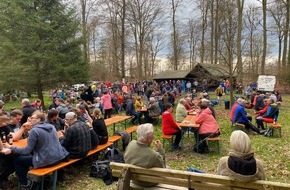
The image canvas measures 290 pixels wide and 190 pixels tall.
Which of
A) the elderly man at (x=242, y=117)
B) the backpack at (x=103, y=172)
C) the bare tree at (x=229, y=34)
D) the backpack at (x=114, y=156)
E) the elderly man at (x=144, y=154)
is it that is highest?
the bare tree at (x=229, y=34)

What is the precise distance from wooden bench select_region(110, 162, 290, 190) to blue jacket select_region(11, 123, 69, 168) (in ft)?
5.59

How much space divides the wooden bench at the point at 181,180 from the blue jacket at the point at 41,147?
67.0 inches

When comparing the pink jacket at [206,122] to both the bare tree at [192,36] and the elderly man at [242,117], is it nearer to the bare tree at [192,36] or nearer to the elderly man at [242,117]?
the elderly man at [242,117]

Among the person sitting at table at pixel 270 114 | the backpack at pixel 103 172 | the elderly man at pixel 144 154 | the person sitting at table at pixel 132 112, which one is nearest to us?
the elderly man at pixel 144 154

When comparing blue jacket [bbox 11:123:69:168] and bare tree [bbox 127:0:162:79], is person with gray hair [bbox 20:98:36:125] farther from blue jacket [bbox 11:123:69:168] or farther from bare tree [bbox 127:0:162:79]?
bare tree [bbox 127:0:162:79]

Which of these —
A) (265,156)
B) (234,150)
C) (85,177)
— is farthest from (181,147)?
(234,150)

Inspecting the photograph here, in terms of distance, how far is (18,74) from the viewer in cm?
1603

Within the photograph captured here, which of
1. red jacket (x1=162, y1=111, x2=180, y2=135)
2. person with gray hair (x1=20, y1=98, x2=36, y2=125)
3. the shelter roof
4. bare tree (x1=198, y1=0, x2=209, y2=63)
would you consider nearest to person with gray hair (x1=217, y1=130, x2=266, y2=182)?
red jacket (x1=162, y1=111, x2=180, y2=135)

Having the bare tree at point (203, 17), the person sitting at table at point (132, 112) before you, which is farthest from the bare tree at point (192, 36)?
the person sitting at table at point (132, 112)

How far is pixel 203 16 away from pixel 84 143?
93.3 feet

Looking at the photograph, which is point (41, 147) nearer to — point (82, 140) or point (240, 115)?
point (82, 140)

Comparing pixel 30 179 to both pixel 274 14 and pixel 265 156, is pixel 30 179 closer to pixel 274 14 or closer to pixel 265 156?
pixel 265 156

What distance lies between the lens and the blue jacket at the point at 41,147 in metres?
4.75

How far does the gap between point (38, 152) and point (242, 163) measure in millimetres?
3538
